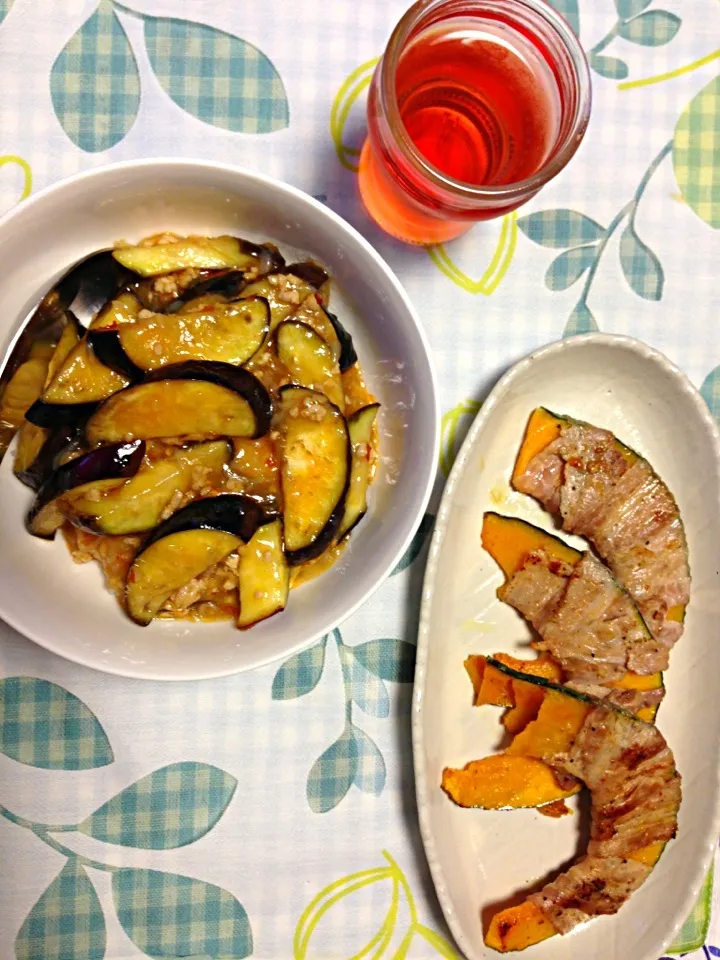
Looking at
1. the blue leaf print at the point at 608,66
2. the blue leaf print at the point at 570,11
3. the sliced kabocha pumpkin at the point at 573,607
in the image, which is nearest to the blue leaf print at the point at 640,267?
the blue leaf print at the point at 608,66

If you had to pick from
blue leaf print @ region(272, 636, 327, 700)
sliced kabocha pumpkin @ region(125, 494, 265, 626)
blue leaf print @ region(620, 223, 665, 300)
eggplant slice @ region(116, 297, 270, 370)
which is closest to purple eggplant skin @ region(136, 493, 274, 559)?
sliced kabocha pumpkin @ region(125, 494, 265, 626)

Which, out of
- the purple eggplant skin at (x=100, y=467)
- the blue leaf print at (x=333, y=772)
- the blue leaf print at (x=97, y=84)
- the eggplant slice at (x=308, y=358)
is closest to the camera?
the purple eggplant skin at (x=100, y=467)

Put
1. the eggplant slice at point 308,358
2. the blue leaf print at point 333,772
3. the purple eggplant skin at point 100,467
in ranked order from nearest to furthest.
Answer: the purple eggplant skin at point 100,467 < the eggplant slice at point 308,358 < the blue leaf print at point 333,772

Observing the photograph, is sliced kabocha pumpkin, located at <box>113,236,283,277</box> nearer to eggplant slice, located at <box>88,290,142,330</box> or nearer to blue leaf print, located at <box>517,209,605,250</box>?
eggplant slice, located at <box>88,290,142,330</box>

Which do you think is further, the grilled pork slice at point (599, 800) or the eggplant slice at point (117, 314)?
the grilled pork slice at point (599, 800)

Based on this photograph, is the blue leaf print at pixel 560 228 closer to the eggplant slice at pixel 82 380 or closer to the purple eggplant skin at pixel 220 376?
the purple eggplant skin at pixel 220 376

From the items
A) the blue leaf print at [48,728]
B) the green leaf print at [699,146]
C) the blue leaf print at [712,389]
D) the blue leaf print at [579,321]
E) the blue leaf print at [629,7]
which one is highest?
the blue leaf print at [629,7]
